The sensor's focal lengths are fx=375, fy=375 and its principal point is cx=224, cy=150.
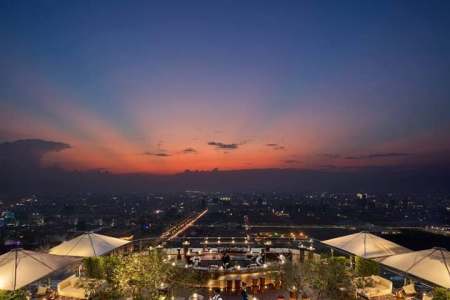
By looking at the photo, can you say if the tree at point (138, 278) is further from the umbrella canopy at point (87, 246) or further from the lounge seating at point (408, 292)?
the lounge seating at point (408, 292)

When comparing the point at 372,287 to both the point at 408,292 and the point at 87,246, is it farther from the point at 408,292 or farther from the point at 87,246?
the point at 87,246

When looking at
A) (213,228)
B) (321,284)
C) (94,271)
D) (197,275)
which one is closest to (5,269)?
(94,271)

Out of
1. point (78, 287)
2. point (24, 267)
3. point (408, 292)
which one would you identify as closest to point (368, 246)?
point (408, 292)

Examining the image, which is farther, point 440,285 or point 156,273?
point 156,273

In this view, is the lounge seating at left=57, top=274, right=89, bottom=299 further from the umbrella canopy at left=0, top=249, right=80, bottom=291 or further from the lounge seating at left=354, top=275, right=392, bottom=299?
the lounge seating at left=354, top=275, right=392, bottom=299

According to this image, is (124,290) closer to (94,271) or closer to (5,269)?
(94,271)

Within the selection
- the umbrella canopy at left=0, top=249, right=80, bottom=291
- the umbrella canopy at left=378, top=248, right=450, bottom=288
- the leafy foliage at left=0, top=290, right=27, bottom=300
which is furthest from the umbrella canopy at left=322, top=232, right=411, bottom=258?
the leafy foliage at left=0, top=290, right=27, bottom=300
